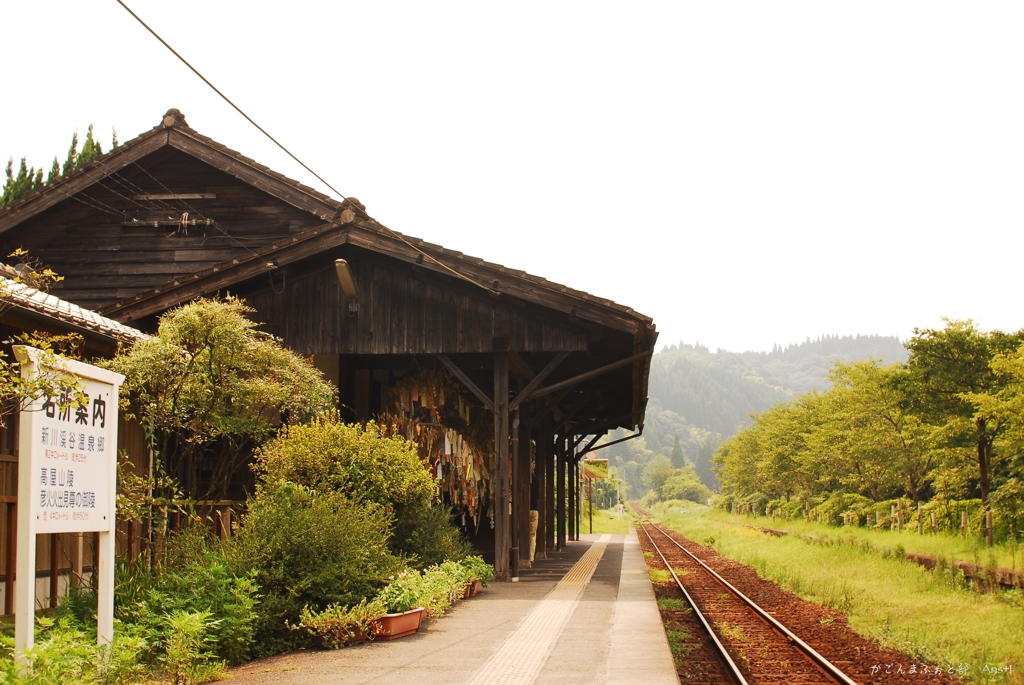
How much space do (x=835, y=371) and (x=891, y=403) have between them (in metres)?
9.66

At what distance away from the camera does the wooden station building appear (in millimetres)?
14680

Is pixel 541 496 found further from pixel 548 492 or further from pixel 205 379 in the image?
pixel 205 379

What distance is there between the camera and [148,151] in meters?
19.4

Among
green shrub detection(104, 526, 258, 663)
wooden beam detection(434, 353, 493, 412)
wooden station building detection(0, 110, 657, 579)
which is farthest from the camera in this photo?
wooden beam detection(434, 353, 493, 412)

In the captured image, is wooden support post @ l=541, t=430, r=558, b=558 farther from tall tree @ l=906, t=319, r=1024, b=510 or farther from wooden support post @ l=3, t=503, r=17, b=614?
wooden support post @ l=3, t=503, r=17, b=614

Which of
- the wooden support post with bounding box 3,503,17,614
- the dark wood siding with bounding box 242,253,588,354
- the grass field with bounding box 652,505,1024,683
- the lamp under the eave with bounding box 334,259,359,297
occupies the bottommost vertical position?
the grass field with bounding box 652,505,1024,683

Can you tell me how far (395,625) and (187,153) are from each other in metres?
13.6

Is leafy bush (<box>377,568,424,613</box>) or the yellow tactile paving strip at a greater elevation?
leafy bush (<box>377,568,424,613</box>)

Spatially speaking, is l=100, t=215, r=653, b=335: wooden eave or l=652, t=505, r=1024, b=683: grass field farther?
l=100, t=215, r=653, b=335: wooden eave

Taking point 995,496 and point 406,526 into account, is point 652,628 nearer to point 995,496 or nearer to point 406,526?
point 406,526

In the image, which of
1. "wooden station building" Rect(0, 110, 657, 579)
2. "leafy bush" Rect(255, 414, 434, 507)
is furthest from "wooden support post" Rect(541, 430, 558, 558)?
"leafy bush" Rect(255, 414, 434, 507)

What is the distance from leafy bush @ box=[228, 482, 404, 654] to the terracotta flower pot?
0.36 metres

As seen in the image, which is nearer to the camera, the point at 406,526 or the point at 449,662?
the point at 449,662

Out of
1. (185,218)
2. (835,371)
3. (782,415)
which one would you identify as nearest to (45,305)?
(185,218)
